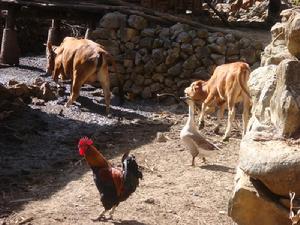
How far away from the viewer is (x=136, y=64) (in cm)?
1351

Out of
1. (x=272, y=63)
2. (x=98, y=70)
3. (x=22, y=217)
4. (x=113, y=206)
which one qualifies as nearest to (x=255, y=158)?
(x=272, y=63)

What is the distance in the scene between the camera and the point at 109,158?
8.79 metres

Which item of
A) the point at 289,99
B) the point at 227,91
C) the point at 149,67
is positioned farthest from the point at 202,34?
the point at 289,99

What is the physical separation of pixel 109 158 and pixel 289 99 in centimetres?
552

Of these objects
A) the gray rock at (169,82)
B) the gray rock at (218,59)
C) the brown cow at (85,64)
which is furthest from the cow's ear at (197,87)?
the gray rock at (169,82)

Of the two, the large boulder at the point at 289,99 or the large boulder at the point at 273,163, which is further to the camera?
the large boulder at the point at 289,99

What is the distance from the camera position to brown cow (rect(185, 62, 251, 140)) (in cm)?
989

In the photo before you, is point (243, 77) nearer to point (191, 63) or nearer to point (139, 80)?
point (191, 63)

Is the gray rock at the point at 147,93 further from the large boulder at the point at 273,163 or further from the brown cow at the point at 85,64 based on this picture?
the large boulder at the point at 273,163

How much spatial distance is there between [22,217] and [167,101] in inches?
287

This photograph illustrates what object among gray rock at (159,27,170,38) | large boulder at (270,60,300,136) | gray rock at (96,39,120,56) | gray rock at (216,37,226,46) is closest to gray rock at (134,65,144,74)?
gray rock at (96,39,120,56)

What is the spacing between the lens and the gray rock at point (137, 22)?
13.3 m

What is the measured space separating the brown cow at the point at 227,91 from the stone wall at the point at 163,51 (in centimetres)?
217

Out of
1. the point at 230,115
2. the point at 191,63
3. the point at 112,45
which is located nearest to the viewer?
the point at 230,115
